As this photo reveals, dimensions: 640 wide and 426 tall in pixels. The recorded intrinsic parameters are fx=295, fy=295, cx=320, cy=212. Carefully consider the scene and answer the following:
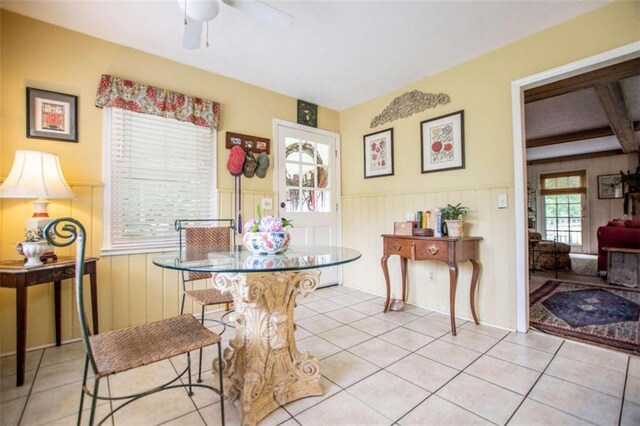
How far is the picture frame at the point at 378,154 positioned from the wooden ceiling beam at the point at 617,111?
204cm

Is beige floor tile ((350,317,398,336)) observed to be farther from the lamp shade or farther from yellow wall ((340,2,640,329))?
the lamp shade

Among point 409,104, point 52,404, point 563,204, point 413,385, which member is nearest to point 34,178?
point 52,404

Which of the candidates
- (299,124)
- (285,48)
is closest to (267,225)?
(285,48)

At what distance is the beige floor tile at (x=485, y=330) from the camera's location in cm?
236

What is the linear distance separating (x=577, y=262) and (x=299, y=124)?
5882 mm

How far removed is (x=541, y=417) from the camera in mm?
1401

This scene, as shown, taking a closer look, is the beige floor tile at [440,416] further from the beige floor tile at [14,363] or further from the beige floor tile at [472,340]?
the beige floor tile at [14,363]

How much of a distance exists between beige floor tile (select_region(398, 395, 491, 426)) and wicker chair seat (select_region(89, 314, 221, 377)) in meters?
1.00

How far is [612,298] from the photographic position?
318 centimetres

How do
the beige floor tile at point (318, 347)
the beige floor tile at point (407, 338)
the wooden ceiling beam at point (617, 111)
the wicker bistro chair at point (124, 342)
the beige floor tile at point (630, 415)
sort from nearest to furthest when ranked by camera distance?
the wicker bistro chair at point (124, 342) → the beige floor tile at point (630, 415) → the beige floor tile at point (318, 347) → the beige floor tile at point (407, 338) → the wooden ceiling beam at point (617, 111)

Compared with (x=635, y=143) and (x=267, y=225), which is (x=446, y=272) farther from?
(x=635, y=143)

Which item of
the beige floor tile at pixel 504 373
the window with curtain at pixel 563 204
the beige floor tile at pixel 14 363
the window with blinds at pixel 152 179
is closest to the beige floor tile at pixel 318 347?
the beige floor tile at pixel 504 373

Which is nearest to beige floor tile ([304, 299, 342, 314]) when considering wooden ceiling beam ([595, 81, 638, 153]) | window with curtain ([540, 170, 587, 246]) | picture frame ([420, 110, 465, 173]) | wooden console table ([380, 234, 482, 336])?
wooden console table ([380, 234, 482, 336])

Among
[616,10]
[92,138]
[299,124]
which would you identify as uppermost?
[616,10]
